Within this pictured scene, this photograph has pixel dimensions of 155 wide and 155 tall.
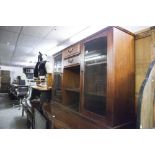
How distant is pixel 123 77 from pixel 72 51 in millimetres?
574

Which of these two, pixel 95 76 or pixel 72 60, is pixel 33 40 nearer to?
pixel 72 60

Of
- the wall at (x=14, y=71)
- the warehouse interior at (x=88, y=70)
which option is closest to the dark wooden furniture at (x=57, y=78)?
the warehouse interior at (x=88, y=70)

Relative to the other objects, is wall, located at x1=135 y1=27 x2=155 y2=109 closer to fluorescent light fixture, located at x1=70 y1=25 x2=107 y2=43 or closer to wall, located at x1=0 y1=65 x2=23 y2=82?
fluorescent light fixture, located at x1=70 y1=25 x2=107 y2=43

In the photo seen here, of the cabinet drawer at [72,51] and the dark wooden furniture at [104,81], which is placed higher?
the cabinet drawer at [72,51]

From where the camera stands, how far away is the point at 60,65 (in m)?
1.59

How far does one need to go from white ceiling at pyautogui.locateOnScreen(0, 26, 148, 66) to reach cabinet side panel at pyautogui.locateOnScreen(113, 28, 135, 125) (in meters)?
0.18

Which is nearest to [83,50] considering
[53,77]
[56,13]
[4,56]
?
[56,13]

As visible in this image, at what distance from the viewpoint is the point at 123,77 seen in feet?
3.37

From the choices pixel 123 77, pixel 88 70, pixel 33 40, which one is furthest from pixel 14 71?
pixel 123 77

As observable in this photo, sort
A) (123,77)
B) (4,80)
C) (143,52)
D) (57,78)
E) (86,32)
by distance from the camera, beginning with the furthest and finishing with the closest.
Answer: (57,78) < (4,80) < (86,32) < (143,52) < (123,77)

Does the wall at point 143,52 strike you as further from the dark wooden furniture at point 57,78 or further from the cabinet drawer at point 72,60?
the dark wooden furniture at point 57,78

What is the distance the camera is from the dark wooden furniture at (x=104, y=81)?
96 cm

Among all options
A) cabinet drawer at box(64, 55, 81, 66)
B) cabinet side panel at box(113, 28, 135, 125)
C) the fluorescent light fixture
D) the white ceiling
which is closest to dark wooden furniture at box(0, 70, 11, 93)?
the white ceiling

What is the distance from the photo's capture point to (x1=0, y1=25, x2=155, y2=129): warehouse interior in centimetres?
97
